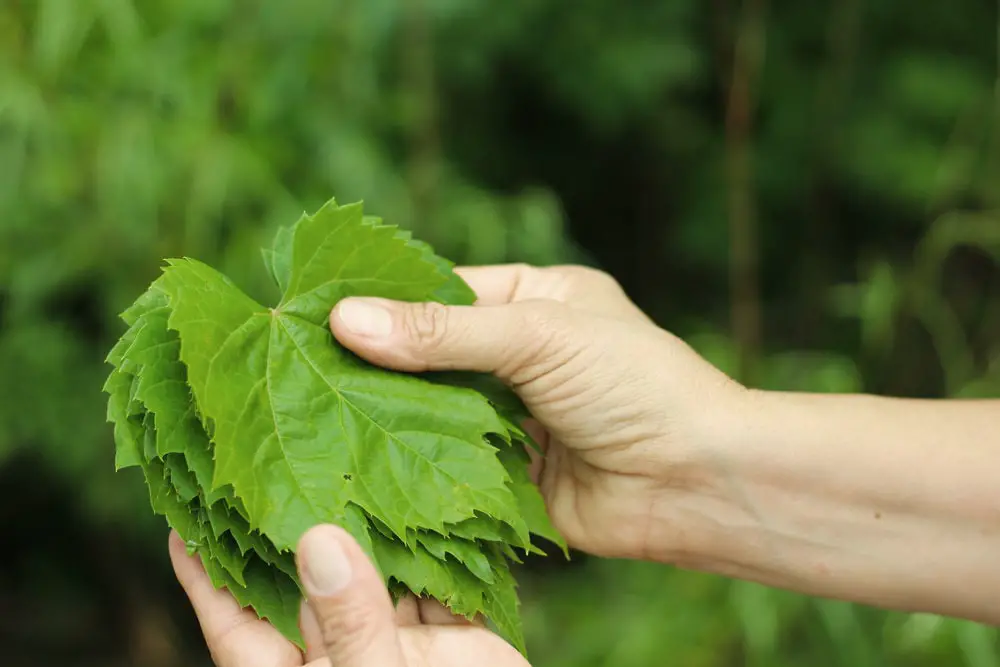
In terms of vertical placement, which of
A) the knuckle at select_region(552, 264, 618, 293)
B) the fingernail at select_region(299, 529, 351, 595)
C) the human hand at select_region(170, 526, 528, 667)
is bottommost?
the human hand at select_region(170, 526, 528, 667)

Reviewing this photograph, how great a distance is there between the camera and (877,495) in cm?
112

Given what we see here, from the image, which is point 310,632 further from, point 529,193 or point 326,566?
point 529,193

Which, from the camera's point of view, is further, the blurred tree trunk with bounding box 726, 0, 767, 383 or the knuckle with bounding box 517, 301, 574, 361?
the blurred tree trunk with bounding box 726, 0, 767, 383

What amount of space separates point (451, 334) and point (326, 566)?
12.8 inches

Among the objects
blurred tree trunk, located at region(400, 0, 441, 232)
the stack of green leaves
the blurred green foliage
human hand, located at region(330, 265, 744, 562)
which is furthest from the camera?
blurred tree trunk, located at region(400, 0, 441, 232)

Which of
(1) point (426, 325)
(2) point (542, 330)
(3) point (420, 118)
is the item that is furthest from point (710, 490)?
(3) point (420, 118)

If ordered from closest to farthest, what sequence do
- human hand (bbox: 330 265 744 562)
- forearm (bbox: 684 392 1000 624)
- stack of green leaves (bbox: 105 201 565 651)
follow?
stack of green leaves (bbox: 105 201 565 651) → human hand (bbox: 330 265 744 562) → forearm (bbox: 684 392 1000 624)

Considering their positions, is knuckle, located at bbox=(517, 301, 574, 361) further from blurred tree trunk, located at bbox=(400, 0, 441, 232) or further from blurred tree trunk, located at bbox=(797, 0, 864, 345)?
blurred tree trunk, located at bbox=(797, 0, 864, 345)

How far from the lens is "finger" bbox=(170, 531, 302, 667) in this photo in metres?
0.93

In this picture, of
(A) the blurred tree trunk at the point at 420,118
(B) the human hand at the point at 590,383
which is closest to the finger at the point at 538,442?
Answer: (B) the human hand at the point at 590,383

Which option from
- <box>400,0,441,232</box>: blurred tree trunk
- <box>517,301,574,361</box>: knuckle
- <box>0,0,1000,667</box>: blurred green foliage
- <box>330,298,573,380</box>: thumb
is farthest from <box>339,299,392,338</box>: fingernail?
<box>400,0,441,232</box>: blurred tree trunk

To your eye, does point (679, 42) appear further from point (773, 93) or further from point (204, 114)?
point (204, 114)

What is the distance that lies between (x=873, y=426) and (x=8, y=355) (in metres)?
1.49

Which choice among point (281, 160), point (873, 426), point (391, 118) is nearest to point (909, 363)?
point (873, 426)
